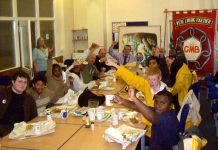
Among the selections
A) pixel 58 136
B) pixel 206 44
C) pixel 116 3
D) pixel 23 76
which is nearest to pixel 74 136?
pixel 58 136

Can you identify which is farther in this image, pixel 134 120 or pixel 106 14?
pixel 106 14

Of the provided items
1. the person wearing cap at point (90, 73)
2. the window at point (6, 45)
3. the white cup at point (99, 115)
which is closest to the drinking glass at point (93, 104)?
the white cup at point (99, 115)

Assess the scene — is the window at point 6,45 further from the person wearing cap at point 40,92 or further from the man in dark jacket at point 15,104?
the man in dark jacket at point 15,104

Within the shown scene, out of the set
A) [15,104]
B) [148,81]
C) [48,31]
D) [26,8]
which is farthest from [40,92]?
[48,31]

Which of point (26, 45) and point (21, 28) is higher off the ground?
point (21, 28)

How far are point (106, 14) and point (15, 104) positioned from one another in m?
6.28

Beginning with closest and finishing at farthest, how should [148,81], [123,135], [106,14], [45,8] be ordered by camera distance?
[123,135], [148,81], [45,8], [106,14]

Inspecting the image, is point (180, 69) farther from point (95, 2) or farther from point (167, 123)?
point (95, 2)

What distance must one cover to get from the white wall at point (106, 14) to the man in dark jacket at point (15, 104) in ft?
17.5

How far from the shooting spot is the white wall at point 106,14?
28.7ft

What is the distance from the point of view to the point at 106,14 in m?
9.23

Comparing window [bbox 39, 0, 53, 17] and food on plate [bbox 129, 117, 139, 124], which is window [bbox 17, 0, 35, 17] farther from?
food on plate [bbox 129, 117, 139, 124]

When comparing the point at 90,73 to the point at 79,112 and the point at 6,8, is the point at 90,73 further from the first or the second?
the point at 79,112

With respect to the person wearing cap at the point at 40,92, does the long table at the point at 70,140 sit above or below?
below
